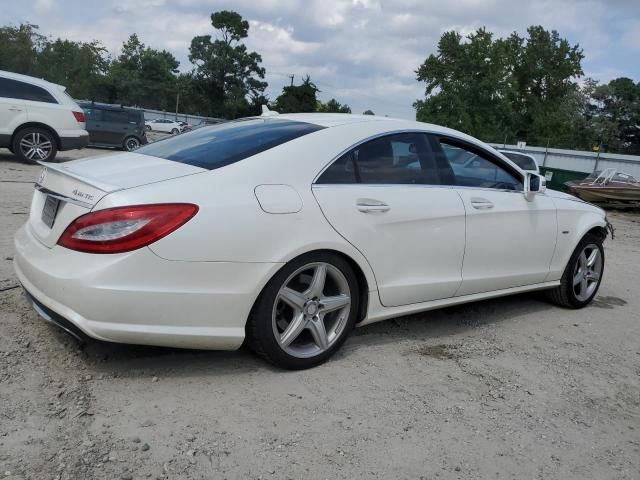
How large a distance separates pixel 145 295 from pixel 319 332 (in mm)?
1055

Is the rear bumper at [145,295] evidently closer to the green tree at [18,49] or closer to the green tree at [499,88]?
the green tree at [499,88]

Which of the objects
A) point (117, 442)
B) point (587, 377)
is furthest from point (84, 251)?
point (587, 377)

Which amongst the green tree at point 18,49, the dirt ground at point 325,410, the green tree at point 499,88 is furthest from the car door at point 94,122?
the green tree at point 18,49

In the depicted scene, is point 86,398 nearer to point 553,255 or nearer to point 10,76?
point 553,255

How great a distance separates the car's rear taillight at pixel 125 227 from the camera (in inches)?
111

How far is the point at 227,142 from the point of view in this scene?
12.0 feet

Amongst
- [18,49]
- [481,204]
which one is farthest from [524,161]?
[18,49]

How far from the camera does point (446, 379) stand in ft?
11.7

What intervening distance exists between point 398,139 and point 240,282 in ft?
5.19

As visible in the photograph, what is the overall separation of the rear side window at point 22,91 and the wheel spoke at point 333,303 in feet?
34.1

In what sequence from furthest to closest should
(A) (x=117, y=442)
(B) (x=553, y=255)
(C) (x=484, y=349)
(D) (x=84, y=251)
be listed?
(B) (x=553, y=255), (C) (x=484, y=349), (D) (x=84, y=251), (A) (x=117, y=442)

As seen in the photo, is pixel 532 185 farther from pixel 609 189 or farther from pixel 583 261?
pixel 609 189

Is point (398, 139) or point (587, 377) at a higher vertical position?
point (398, 139)

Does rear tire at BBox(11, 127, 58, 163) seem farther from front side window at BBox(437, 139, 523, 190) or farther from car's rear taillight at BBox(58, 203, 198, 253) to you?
car's rear taillight at BBox(58, 203, 198, 253)
